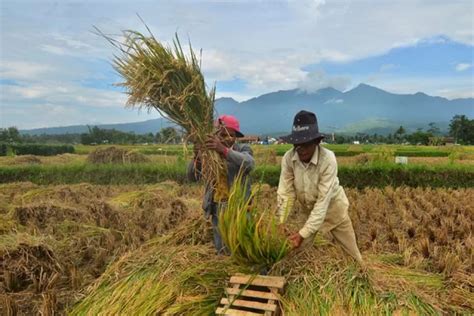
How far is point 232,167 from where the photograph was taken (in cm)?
337

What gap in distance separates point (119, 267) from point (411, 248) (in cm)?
343

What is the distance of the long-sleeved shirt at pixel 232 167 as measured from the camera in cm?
314

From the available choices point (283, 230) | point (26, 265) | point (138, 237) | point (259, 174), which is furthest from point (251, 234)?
point (259, 174)

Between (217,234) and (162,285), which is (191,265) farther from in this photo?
(217,234)

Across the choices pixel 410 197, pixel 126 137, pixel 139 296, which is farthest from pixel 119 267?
pixel 126 137

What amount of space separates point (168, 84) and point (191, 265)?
1.29 m

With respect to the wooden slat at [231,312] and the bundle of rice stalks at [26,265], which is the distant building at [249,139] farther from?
the bundle of rice stalks at [26,265]

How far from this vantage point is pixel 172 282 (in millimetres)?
2863

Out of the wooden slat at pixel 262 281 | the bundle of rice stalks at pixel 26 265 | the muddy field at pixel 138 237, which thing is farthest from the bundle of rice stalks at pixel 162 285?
the bundle of rice stalks at pixel 26 265

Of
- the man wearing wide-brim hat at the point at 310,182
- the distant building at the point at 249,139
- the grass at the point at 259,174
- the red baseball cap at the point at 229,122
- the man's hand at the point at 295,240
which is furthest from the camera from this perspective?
the grass at the point at 259,174

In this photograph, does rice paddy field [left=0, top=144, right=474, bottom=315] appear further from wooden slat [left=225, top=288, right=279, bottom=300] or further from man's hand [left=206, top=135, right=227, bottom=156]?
man's hand [left=206, top=135, right=227, bottom=156]

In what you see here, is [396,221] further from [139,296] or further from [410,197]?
[139,296]

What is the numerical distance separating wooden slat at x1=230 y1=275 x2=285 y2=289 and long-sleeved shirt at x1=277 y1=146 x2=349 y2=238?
0.36 m

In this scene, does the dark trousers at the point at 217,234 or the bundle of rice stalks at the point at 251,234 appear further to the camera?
the dark trousers at the point at 217,234
